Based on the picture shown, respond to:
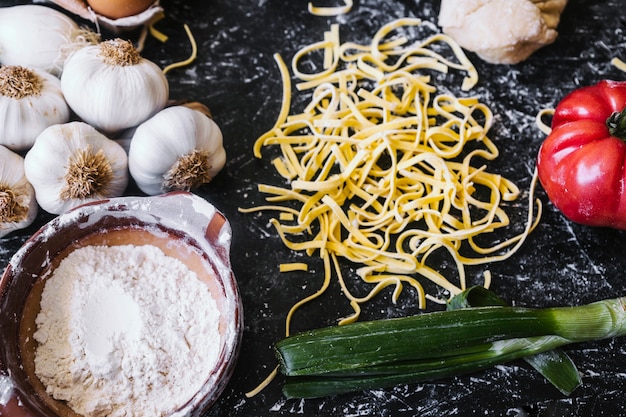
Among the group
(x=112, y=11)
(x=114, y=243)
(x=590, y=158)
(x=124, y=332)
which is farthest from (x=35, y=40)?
(x=590, y=158)

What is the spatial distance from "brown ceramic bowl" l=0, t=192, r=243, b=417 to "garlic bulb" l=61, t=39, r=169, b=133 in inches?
8.9

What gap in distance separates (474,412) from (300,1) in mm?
1243

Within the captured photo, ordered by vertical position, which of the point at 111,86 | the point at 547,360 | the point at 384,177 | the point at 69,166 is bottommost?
the point at 547,360

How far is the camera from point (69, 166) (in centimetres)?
168

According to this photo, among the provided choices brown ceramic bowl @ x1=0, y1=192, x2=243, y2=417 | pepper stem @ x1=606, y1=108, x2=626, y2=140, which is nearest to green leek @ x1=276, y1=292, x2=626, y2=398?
brown ceramic bowl @ x1=0, y1=192, x2=243, y2=417

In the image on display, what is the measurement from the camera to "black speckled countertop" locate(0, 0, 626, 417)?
1710mm

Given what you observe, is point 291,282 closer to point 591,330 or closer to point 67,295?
point 67,295

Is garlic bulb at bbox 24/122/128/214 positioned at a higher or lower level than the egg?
lower

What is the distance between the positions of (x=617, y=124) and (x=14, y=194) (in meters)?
1.40

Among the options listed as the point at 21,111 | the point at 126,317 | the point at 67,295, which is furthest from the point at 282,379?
the point at 21,111

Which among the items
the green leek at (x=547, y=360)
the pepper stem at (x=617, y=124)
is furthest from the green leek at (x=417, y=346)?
the pepper stem at (x=617, y=124)

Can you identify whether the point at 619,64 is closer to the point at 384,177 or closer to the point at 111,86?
the point at 384,177

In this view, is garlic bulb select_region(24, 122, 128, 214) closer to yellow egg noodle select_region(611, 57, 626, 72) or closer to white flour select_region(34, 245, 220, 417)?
white flour select_region(34, 245, 220, 417)

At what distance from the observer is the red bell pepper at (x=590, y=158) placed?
1725mm
